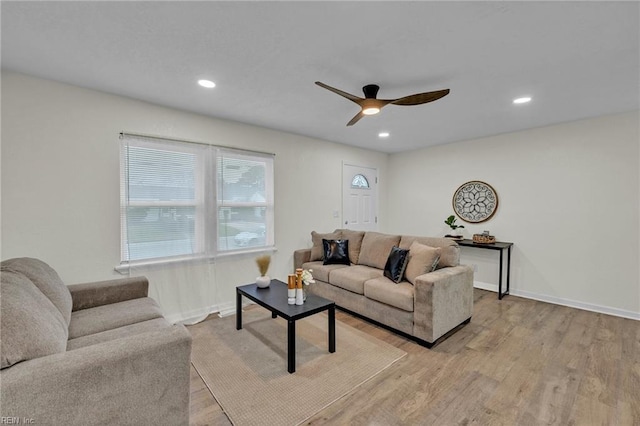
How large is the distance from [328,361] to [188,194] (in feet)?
7.70

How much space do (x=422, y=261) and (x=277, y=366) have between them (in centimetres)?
176

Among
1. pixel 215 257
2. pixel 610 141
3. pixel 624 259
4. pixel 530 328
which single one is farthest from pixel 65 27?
pixel 624 259

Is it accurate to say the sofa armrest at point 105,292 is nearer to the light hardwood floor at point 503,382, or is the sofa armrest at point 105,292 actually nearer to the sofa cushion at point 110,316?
the sofa cushion at point 110,316

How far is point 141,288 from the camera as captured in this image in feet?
8.31

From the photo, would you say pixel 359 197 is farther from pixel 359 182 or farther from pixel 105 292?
pixel 105 292

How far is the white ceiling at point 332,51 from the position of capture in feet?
5.16

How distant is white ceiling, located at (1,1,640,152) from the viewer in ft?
5.16

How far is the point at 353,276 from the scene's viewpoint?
3.31m

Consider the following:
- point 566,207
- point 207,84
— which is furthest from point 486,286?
point 207,84

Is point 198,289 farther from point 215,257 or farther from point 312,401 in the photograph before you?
point 312,401

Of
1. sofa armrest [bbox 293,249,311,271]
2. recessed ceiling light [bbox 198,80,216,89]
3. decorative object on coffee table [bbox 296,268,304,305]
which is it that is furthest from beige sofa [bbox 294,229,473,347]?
recessed ceiling light [bbox 198,80,216,89]

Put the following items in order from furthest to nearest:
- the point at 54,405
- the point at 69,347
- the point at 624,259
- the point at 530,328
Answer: the point at 624,259, the point at 530,328, the point at 69,347, the point at 54,405

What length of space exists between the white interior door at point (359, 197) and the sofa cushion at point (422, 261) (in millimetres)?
2064

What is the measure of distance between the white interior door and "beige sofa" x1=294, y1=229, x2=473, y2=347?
45.9 inches
